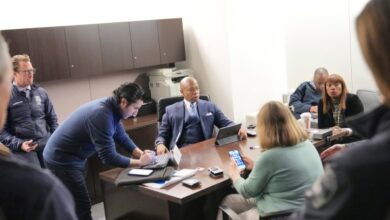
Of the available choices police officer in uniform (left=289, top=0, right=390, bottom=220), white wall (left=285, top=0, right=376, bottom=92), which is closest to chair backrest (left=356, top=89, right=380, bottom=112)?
white wall (left=285, top=0, right=376, bottom=92)

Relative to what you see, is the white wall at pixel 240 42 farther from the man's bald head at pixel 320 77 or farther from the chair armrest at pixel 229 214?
the chair armrest at pixel 229 214

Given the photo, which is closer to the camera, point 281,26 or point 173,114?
point 173,114

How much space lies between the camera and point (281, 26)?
17.9 ft

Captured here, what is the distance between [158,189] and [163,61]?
A: 9.56 feet

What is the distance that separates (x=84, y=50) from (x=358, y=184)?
4.20 meters

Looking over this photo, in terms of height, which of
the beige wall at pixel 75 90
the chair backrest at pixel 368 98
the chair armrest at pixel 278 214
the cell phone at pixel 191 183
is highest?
the beige wall at pixel 75 90

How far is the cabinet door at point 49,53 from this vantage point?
412 centimetres

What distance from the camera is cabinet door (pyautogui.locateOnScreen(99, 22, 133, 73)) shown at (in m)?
4.66

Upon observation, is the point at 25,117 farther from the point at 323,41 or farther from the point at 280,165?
the point at 323,41

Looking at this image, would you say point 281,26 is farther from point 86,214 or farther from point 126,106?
point 86,214

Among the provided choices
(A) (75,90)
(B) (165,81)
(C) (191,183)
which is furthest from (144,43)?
(C) (191,183)

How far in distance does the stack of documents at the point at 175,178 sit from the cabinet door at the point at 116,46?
2.36 metres

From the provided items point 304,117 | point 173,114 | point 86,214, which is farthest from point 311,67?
point 86,214

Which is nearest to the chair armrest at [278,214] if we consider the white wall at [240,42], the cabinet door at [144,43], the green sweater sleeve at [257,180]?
the green sweater sleeve at [257,180]
